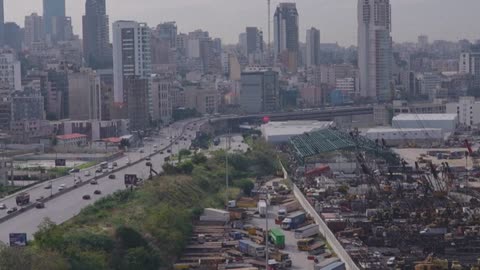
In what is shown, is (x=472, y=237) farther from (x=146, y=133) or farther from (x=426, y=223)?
(x=146, y=133)

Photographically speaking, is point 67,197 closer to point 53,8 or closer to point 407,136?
point 407,136

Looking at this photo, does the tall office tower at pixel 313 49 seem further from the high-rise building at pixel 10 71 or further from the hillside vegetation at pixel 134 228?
the hillside vegetation at pixel 134 228

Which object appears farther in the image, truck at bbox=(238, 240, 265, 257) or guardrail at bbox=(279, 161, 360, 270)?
truck at bbox=(238, 240, 265, 257)

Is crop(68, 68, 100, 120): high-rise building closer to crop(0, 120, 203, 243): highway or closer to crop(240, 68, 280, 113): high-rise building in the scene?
crop(0, 120, 203, 243): highway

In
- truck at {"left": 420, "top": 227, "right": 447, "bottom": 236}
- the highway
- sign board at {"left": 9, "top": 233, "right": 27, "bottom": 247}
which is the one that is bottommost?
truck at {"left": 420, "top": 227, "right": 447, "bottom": 236}

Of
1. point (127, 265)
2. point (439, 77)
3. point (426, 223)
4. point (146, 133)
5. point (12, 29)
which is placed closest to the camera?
point (127, 265)

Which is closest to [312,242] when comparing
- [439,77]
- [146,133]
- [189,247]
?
[189,247]

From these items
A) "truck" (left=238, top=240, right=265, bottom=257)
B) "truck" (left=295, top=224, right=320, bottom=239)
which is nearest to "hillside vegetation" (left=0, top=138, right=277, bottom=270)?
"truck" (left=238, top=240, right=265, bottom=257)
